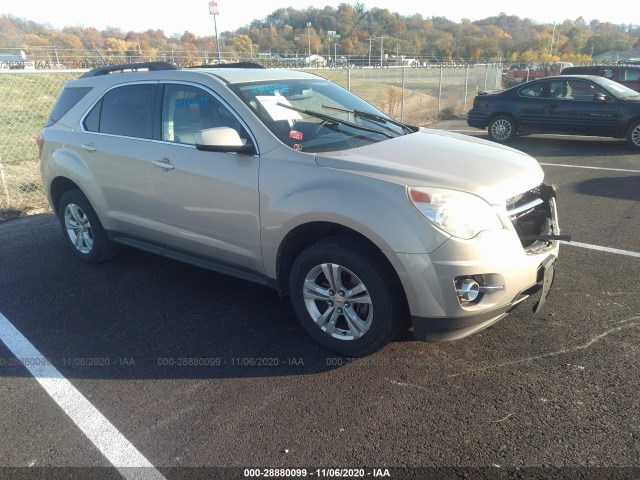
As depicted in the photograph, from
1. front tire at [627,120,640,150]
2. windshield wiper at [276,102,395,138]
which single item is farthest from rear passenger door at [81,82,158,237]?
front tire at [627,120,640,150]

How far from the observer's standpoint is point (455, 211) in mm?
3023

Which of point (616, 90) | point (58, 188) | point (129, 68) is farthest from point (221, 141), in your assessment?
point (616, 90)

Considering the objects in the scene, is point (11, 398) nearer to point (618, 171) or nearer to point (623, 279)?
point (623, 279)

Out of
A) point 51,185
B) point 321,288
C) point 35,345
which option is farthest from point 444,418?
point 51,185

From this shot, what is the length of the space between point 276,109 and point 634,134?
384 inches

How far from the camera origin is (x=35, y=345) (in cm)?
376

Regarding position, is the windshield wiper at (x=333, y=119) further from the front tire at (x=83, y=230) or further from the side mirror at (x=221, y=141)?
the front tire at (x=83, y=230)

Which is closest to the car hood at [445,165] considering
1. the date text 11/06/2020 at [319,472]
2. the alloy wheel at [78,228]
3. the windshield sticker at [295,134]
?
the windshield sticker at [295,134]

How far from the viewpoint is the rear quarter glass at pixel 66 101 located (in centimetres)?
505

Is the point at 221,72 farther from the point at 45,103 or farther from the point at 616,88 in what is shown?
the point at 45,103

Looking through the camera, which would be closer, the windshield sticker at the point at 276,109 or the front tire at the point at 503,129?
the windshield sticker at the point at 276,109

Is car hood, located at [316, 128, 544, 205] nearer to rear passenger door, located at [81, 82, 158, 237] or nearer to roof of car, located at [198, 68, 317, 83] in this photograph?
roof of car, located at [198, 68, 317, 83]

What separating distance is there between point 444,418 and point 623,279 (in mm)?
2573

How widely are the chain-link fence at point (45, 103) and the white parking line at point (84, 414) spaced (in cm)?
374
